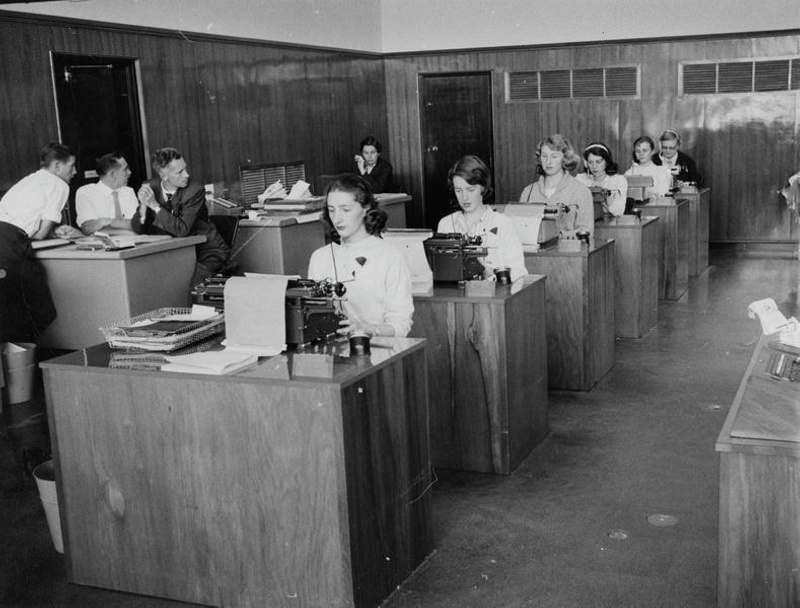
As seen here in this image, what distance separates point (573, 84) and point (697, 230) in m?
3.05

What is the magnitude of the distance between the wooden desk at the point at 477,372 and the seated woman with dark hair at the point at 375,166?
6425 mm

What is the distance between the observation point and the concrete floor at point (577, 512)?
10.4 ft

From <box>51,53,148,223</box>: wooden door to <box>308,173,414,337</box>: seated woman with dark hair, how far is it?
413 centimetres

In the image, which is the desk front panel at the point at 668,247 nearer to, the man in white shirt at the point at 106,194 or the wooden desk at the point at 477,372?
the wooden desk at the point at 477,372

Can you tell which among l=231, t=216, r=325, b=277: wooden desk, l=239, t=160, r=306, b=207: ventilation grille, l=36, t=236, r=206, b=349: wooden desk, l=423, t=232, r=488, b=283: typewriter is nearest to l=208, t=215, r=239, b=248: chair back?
l=231, t=216, r=325, b=277: wooden desk

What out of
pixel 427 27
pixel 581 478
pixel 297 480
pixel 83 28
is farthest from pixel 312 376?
pixel 427 27

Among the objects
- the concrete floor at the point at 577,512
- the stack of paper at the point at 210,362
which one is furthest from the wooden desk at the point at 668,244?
the stack of paper at the point at 210,362

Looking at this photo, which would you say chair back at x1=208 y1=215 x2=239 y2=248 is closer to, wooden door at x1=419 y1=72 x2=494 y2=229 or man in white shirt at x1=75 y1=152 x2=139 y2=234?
man in white shirt at x1=75 y1=152 x2=139 y2=234

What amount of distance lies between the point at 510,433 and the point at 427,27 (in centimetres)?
888

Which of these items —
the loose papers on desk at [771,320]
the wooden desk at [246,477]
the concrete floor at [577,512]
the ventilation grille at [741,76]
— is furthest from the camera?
the ventilation grille at [741,76]

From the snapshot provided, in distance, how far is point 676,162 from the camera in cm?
1012

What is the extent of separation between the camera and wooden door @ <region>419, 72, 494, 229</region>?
12070 millimetres

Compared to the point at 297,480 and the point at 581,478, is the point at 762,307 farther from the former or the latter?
the point at 297,480

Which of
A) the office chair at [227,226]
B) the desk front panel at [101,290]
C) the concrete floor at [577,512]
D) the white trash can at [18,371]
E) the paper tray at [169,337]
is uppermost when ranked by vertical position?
the office chair at [227,226]
